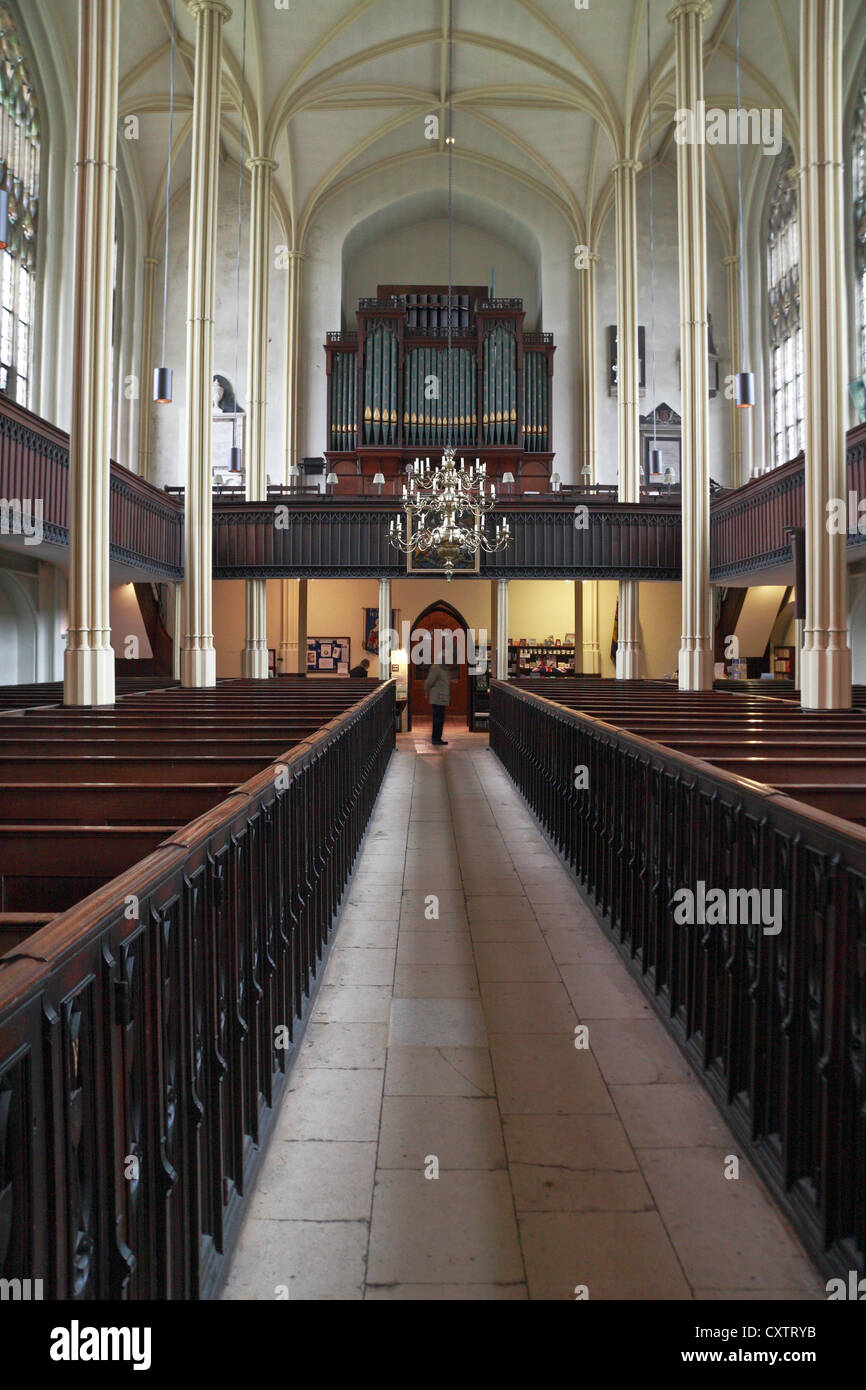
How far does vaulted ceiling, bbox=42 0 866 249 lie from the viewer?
52.1ft

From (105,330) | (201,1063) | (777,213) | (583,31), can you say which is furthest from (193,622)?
(777,213)

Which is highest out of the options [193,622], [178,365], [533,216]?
[533,216]

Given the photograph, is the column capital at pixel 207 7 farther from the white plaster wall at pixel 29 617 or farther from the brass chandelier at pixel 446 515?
the white plaster wall at pixel 29 617

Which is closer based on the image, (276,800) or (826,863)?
(826,863)

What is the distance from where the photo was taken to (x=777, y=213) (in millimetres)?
18828

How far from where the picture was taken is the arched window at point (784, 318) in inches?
714

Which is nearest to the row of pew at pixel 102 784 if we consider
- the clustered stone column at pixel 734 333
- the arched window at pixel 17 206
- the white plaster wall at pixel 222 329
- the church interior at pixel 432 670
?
the church interior at pixel 432 670

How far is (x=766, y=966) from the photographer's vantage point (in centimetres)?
254

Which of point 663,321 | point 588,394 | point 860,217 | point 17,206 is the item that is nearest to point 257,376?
point 17,206

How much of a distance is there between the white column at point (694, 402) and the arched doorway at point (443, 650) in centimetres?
895

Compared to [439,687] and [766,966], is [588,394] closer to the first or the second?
[439,687]

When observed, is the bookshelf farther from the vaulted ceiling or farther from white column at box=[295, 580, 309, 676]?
the vaulted ceiling

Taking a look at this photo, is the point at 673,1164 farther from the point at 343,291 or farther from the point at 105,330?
the point at 343,291

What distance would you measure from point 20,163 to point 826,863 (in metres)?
17.2
